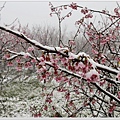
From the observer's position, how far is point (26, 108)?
7.06m

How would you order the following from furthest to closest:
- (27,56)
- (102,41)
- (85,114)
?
(85,114) < (102,41) < (27,56)

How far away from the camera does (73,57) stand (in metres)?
1.19

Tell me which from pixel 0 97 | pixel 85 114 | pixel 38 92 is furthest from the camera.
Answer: pixel 38 92

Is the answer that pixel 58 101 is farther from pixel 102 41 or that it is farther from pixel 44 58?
pixel 44 58

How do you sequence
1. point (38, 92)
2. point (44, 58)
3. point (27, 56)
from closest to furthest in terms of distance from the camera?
point (44, 58) < point (27, 56) < point (38, 92)

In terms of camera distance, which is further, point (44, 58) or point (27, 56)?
point (27, 56)

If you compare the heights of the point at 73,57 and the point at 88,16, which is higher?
the point at 88,16

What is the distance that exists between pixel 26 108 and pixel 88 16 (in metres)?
4.81

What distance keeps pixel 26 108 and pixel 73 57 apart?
6.25 meters

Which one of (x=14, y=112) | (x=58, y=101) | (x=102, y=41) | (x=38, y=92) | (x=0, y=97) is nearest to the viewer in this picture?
(x=102, y=41)

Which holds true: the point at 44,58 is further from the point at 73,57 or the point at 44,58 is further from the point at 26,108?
the point at 26,108

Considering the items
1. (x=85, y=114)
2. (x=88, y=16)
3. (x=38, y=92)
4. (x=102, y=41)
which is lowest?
(x=85, y=114)

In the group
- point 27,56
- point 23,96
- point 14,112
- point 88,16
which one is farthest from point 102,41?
point 23,96


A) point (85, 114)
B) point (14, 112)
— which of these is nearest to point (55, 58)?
point (85, 114)
